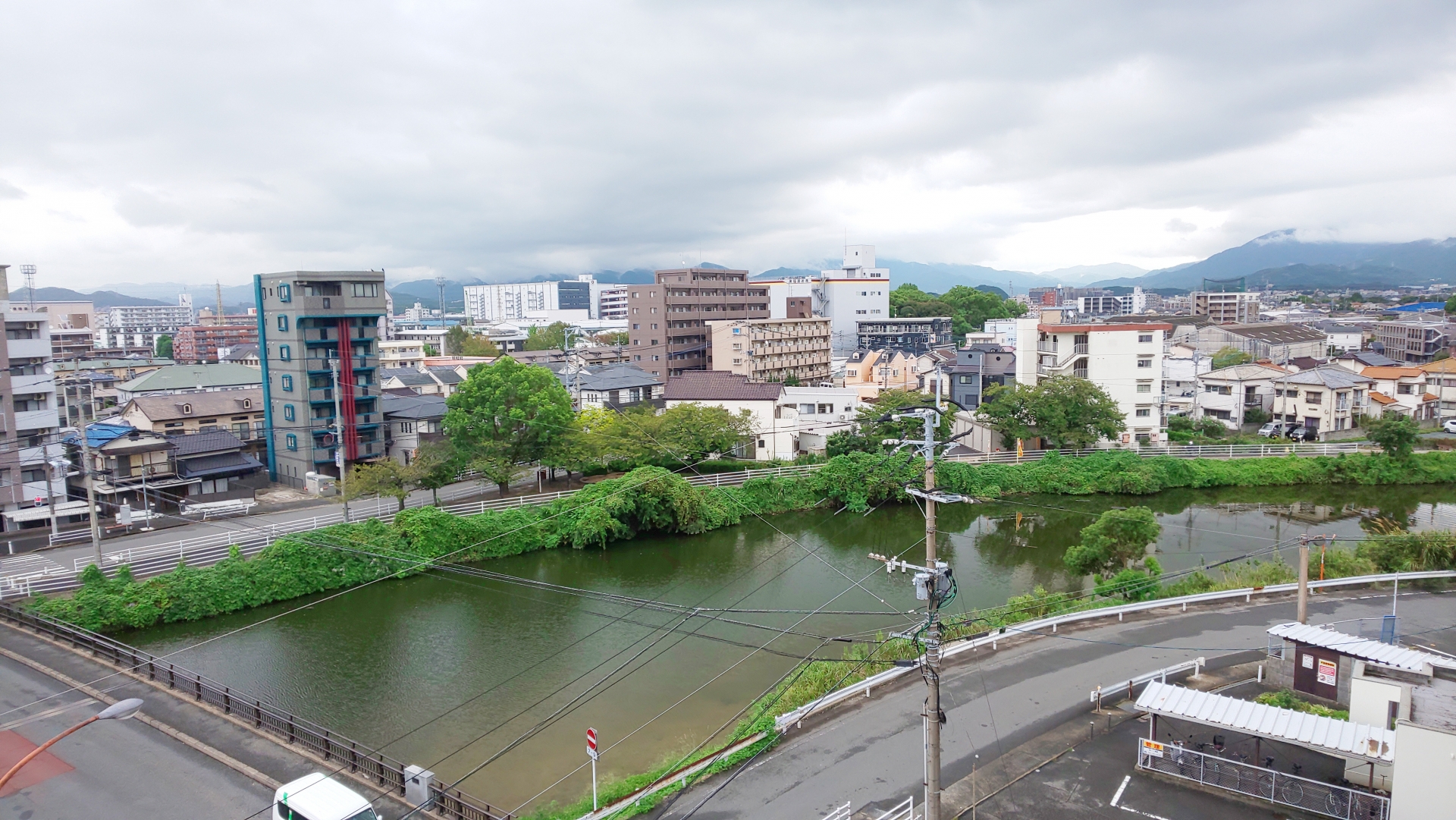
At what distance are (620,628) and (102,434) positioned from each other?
2153cm

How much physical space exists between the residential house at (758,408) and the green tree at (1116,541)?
13.8 m

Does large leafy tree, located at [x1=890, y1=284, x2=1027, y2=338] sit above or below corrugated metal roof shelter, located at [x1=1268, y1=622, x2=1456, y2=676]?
above

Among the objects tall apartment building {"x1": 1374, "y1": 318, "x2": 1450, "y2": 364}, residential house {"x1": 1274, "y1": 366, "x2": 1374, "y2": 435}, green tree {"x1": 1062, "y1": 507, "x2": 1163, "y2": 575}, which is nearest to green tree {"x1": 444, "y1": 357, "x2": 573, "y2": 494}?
green tree {"x1": 1062, "y1": 507, "x2": 1163, "y2": 575}

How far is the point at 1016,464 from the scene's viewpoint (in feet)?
96.1

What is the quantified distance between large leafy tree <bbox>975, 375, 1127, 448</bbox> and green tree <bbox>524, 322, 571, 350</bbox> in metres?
44.2

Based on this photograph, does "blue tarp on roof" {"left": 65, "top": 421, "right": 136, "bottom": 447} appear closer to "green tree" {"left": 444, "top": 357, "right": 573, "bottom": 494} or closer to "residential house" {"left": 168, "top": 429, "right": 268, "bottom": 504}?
"residential house" {"left": 168, "top": 429, "right": 268, "bottom": 504}

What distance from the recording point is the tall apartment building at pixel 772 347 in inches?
1800

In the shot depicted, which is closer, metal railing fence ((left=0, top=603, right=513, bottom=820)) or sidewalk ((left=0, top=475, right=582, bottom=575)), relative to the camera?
metal railing fence ((left=0, top=603, right=513, bottom=820))

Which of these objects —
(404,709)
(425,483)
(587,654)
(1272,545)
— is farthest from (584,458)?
(1272,545)

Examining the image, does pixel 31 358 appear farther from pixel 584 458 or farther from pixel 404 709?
pixel 404 709

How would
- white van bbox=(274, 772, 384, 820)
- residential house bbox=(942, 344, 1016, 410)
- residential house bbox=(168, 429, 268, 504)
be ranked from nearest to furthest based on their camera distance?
white van bbox=(274, 772, 384, 820) → residential house bbox=(168, 429, 268, 504) → residential house bbox=(942, 344, 1016, 410)

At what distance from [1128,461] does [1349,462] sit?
7738 millimetres

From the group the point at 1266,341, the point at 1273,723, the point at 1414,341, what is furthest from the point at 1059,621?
the point at 1414,341

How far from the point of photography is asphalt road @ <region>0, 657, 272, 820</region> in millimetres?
9438
